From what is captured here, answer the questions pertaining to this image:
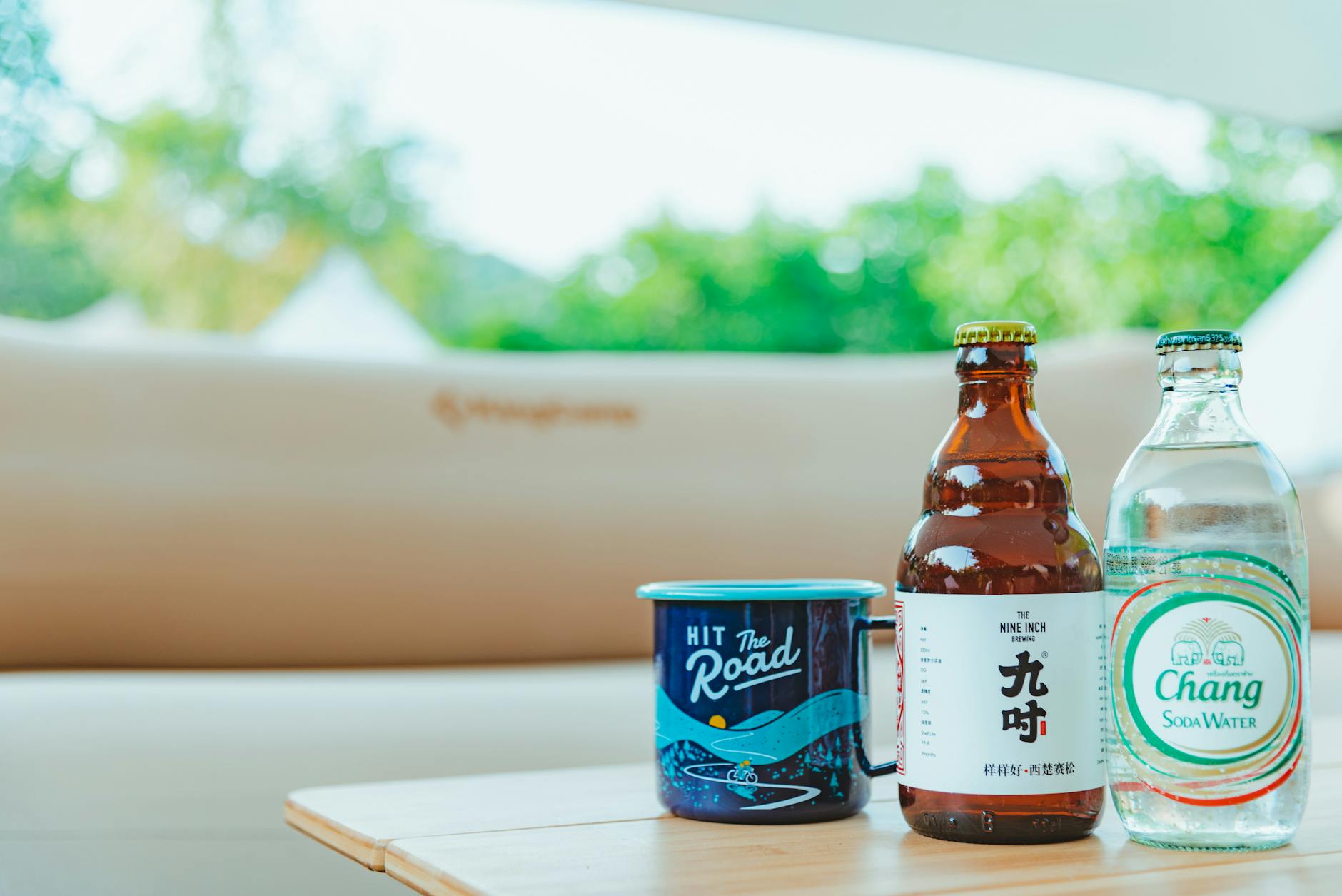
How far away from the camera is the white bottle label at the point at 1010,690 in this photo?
46 cm

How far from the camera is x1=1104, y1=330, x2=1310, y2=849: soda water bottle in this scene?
44cm

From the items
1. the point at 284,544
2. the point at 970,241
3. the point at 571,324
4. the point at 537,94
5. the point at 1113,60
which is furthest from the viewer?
the point at 537,94

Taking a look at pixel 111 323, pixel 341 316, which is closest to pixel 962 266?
pixel 111 323

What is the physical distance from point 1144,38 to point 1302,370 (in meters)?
1.94

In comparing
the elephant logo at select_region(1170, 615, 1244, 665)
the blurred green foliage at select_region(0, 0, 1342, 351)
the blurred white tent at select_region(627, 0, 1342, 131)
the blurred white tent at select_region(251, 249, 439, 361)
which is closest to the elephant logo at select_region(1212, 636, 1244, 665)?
Result: the elephant logo at select_region(1170, 615, 1244, 665)

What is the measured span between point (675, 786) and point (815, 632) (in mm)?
89

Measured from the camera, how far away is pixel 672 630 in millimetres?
550

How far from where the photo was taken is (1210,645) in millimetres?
444

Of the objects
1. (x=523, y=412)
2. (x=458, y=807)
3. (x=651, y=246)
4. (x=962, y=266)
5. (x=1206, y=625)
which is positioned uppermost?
(x=651, y=246)

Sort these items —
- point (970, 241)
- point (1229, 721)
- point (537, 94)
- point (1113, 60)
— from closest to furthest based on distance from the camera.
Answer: point (1229, 721) → point (1113, 60) → point (970, 241) → point (537, 94)

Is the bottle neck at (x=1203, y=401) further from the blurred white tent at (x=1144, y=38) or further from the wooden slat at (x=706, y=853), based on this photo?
the blurred white tent at (x=1144, y=38)

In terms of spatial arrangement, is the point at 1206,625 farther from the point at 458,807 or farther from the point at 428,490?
the point at 428,490

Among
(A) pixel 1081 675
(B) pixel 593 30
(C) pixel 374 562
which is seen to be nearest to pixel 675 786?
(A) pixel 1081 675

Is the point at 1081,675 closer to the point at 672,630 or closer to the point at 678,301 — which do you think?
the point at 672,630
